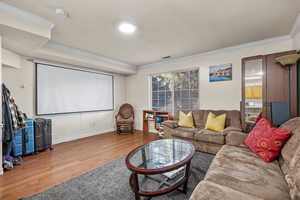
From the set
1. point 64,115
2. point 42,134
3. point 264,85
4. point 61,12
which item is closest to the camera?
point 61,12

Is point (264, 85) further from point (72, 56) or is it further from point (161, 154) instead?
point (72, 56)

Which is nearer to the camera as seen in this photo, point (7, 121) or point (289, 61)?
point (289, 61)

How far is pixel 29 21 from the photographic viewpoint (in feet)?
6.37

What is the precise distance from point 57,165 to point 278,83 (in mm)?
4072

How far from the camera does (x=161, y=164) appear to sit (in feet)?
5.84

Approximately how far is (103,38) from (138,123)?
10.5 feet

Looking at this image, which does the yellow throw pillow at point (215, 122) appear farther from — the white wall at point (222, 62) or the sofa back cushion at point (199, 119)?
the white wall at point (222, 62)

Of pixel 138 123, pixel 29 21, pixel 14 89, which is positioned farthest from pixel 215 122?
pixel 14 89

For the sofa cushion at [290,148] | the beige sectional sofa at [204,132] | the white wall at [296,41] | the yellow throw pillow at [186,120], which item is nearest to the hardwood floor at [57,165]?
the beige sectional sofa at [204,132]

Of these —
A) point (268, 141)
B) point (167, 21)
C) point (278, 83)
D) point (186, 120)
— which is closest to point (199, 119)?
point (186, 120)

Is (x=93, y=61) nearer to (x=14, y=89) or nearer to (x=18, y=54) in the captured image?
(x=18, y=54)

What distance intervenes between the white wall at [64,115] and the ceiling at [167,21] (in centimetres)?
118

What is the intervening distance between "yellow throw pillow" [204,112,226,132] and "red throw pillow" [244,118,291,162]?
111cm

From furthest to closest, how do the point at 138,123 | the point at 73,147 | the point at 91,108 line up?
the point at 138,123 < the point at 91,108 < the point at 73,147
